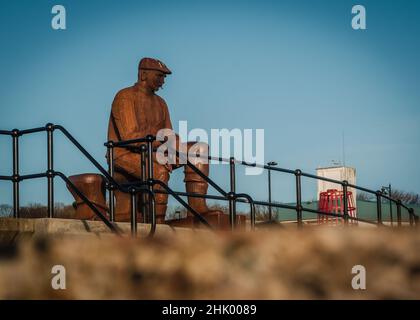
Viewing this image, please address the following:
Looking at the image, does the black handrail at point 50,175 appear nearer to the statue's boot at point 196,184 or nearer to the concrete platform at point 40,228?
the concrete platform at point 40,228

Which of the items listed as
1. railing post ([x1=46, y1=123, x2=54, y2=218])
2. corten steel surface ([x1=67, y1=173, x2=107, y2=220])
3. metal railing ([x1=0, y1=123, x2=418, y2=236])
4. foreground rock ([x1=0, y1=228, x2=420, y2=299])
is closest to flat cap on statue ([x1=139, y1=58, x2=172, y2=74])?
metal railing ([x1=0, y1=123, x2=418, y2=236])

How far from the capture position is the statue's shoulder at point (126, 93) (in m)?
12.9

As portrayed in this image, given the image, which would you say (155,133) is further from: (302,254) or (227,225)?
(302,254)

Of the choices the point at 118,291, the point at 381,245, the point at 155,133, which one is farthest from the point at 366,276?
the point at 155,133

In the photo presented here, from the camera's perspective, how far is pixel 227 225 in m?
12.2

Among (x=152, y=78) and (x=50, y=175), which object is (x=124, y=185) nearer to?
(x=50, y=175)

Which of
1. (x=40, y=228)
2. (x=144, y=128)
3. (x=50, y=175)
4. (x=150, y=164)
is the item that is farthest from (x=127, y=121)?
(x=40, y=228)

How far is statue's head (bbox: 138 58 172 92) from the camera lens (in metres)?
13.1

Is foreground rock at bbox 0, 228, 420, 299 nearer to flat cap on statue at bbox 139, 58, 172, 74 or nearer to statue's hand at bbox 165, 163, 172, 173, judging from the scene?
statue's hand at bbox 165, 163, 172, 173

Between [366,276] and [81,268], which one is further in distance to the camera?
[81,268]

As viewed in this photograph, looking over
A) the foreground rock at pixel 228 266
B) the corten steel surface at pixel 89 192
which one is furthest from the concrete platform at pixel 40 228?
the foreground rock at pixel 228 266

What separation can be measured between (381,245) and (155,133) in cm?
929

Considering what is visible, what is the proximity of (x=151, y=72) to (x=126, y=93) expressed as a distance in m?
0.48
